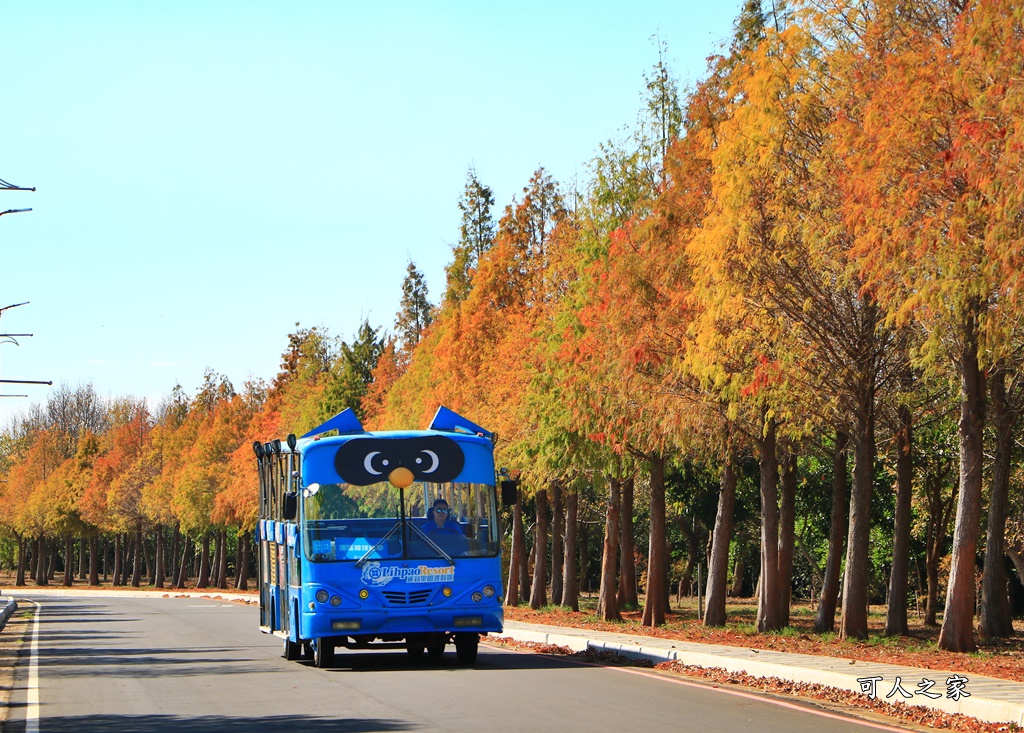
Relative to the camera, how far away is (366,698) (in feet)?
49.2

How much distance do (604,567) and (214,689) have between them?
2047cm

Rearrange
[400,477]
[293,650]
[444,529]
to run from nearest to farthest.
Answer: [400,477]
[444,529]
[293,650]

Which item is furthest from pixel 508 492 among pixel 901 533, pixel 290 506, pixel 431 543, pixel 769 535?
pixel 769 535

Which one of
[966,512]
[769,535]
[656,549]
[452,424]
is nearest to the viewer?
[966,512]

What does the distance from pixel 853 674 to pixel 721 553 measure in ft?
44.9

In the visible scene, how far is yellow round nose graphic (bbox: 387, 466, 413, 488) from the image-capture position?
18.8 m

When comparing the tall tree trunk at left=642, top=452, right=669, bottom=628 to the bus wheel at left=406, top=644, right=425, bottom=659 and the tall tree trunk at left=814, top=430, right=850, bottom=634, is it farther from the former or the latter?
the bus wheel at left=406, top=644, right=425, bottom=659

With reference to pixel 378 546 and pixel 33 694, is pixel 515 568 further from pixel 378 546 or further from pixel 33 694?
pixel 33 694

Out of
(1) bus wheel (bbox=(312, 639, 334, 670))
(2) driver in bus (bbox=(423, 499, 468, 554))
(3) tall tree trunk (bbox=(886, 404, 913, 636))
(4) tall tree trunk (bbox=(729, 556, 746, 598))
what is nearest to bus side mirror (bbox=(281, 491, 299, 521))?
(2) driver in bus (bbox=(423, 499, 468, 554))

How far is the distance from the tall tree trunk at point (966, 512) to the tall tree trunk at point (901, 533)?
298 centimetres

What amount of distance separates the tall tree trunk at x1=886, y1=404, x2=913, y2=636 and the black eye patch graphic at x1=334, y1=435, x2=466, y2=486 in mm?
8211

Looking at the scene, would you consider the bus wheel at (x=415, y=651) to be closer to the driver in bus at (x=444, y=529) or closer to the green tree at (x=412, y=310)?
the driver in bus at (x=444, y=529)

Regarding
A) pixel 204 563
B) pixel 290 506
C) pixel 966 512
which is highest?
pixel 966 512

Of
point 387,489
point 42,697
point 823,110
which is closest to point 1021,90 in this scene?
point 823,110
